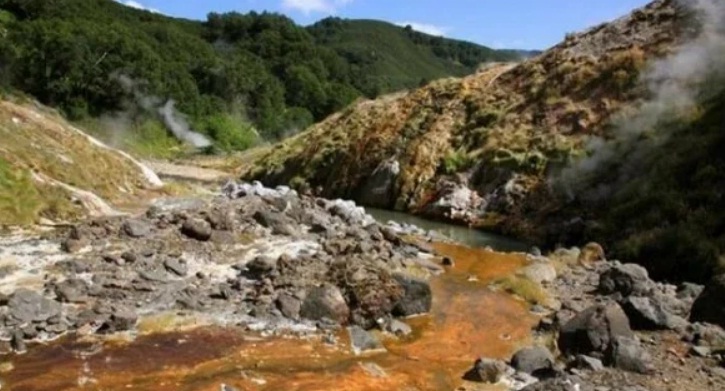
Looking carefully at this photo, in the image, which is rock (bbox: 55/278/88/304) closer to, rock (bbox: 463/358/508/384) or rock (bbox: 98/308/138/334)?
rock (bbox: 98/308/138/334)

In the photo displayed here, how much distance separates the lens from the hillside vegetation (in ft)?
103

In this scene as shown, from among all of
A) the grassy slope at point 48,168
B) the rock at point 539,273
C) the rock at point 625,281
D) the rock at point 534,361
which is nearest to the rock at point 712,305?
the rock at point 625,281

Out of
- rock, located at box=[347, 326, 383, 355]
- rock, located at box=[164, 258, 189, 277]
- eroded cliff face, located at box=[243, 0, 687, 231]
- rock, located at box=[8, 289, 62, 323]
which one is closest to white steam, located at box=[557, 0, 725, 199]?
eroded cliff face, located at box=[243, 0, 687, 231]

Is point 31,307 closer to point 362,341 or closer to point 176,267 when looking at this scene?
point 176,267

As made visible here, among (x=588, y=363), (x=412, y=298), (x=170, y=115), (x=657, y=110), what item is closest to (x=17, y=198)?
(x=412, y=298)

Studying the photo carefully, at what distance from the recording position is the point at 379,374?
1556 cm

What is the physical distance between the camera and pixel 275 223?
2677cm

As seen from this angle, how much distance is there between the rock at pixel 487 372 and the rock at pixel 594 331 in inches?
70.0

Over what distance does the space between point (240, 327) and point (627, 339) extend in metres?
8.10

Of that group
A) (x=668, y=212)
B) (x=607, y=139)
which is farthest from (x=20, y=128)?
(x=607, y=139)

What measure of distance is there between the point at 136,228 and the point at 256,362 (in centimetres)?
951

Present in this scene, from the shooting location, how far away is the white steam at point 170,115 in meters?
87.5

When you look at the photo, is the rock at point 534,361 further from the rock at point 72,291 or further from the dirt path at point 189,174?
the dirt path at point 189,174

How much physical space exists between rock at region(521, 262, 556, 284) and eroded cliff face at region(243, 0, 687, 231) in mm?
11918
